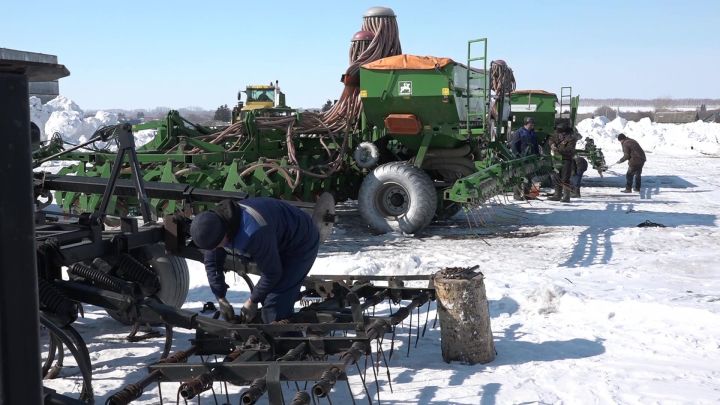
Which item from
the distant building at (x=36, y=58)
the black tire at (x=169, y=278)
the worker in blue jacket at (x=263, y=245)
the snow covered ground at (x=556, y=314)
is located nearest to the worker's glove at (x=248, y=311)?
the worker in blue jacket at (x=263, y=245)

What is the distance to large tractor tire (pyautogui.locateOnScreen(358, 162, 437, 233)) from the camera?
10086 millimetres

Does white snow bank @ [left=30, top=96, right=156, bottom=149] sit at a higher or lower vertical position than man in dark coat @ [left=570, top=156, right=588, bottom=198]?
higher

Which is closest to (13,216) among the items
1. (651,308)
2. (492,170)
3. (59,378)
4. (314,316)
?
(314,316)

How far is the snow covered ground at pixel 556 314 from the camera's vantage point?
14.9ft

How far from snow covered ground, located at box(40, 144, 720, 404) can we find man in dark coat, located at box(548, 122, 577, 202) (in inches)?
88.7

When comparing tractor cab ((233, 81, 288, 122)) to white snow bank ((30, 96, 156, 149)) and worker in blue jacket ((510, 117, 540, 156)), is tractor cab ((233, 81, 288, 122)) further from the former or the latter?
white snow bank ((30, 96, 156, 149))

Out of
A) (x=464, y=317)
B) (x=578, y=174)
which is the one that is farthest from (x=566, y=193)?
(x=464, y=317)

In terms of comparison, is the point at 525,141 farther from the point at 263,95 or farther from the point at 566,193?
the point at 263,95

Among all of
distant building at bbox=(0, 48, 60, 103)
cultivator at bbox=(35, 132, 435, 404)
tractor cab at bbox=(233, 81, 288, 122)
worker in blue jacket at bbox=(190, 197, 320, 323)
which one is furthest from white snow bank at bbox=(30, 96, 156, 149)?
distant building at bbox=(0, 48, 60, 103)

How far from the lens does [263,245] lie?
4.32 metres

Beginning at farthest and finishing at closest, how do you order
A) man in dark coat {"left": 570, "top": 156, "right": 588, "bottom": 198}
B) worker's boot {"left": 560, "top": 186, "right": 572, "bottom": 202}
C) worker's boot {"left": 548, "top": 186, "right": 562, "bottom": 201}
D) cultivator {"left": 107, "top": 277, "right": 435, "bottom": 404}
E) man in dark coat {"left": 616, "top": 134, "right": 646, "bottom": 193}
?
1. man in dark coat {"left": 616, "top": 134, "right": 646, "bottom": 193}
2. man in dark coat {"left": 570, "top": 156, "right": 588, "bottom": 198}
3. worker's boot {"left": 548, "top": 186, "right": 562, "bottom": 201}
4. worker's boot {"left": 560, "top": 186, "right": 572, "bottom": 202}
5. cultivator {"left": 107, "top": 277, "right": 435, "bottom": 404}

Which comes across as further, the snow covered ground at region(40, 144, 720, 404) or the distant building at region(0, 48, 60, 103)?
the snow covered ground at region(40, 144, 720, 404)

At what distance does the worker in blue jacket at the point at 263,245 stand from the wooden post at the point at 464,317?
912 mm

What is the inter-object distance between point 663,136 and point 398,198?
95.9 feet
